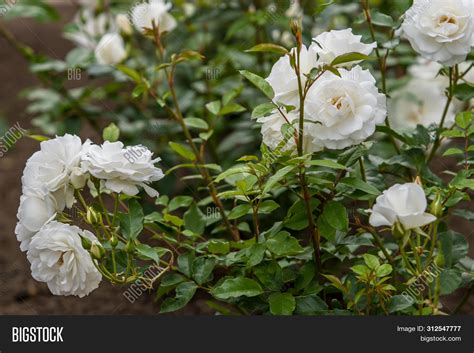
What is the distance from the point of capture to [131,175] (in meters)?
1.27

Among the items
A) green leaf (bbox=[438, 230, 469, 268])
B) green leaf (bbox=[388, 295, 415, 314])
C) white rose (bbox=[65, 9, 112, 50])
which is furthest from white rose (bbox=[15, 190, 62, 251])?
white rose (bbox=[65, 9, 112, 50])

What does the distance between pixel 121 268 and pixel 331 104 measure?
453 millimetres

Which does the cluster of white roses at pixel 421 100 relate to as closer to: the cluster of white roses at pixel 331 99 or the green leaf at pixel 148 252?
the cluster of white roses at pixel 331 99

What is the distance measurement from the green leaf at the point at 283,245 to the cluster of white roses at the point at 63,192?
24cm

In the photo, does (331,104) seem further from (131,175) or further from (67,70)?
(67,70)

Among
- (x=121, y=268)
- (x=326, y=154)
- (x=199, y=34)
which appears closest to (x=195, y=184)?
(x=199, y=34)

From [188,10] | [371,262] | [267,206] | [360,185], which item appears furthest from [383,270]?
[188,10]

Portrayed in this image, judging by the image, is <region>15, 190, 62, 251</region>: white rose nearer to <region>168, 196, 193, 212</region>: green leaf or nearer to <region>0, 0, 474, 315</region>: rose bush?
<region>0, 0, 474, 315</region>: rose bush

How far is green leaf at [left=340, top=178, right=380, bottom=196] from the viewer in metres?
1.31

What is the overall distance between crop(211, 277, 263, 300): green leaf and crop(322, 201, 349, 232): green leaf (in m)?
0.16

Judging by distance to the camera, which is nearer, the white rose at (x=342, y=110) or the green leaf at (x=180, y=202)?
the white rose at (x=342, y=110)

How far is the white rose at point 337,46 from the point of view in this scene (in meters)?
1.30

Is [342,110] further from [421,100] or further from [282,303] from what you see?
[421,100]

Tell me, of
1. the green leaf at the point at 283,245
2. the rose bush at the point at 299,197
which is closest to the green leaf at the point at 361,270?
the rose bush at the point at 299,197
